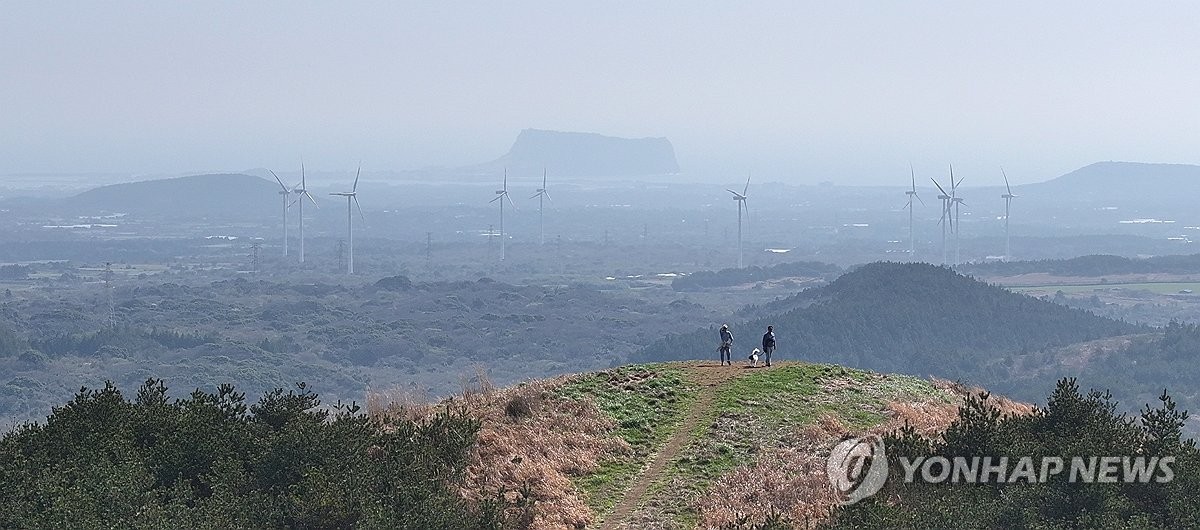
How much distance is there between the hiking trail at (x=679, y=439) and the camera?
76.8ft

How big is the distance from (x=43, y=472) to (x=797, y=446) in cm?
1438


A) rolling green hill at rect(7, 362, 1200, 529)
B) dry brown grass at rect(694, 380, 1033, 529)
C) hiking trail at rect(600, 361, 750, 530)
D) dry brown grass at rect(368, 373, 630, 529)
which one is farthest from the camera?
hiking trail at rect(600, 361, 750, 530)

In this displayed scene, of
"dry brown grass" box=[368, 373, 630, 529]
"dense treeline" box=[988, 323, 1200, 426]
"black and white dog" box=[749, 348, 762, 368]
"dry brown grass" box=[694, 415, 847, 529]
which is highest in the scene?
"black and white dog" box=[749, 348, 762, 368]

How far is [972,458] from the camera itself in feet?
71.8

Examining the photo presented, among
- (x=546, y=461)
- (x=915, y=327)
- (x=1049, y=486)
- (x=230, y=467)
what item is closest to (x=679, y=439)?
(x=546, y=461)

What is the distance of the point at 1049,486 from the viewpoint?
2009 cm

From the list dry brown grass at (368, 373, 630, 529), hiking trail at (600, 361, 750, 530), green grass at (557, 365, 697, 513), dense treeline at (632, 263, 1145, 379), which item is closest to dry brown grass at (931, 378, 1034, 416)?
hiking trail at (600, 361, 750, 530)

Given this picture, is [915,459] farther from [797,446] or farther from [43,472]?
[43,472]

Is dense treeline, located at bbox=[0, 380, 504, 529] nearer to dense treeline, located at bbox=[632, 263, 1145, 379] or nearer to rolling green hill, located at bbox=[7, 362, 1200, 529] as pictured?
rolling green hill, located at bbox=[7, 362, 1200, 529]

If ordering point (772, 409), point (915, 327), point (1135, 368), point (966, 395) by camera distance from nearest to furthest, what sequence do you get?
1. point (772, 409)
2. point (966, 395)
3. point (1135, 368)
4. point (915, 327)

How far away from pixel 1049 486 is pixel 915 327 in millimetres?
161689

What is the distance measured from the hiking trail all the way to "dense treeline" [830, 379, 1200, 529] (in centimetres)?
468

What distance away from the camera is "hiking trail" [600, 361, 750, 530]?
23422 millimetres

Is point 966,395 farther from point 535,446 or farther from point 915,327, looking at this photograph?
point 915,327
